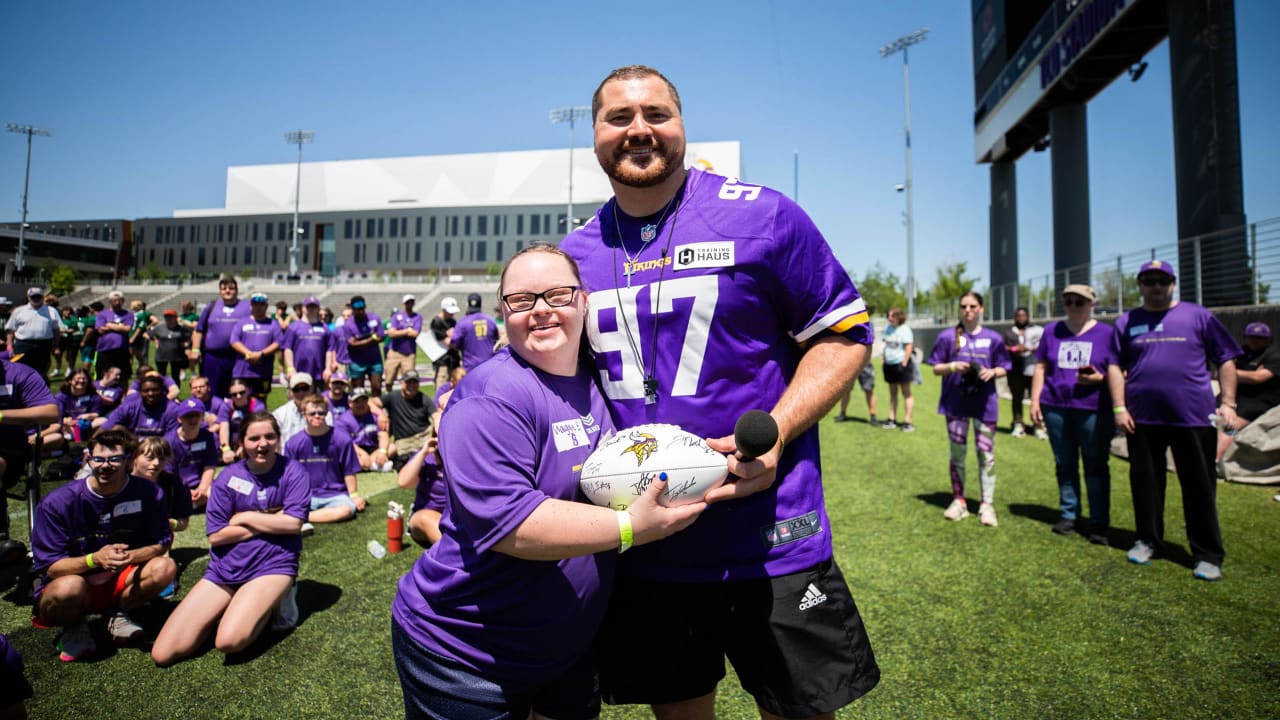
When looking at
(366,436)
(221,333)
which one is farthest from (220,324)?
(366,436)

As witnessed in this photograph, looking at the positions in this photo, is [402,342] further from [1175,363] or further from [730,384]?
[730,384]

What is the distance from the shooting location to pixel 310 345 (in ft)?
36.5

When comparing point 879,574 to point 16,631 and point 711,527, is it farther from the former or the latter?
point 16,631

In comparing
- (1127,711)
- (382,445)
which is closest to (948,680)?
(1127,711)

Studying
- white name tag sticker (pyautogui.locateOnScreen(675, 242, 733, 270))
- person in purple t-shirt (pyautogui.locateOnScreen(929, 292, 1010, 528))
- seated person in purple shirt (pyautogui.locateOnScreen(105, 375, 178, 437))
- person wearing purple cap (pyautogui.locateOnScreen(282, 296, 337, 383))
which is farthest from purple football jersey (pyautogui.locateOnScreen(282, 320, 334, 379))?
white name tag sticker (pyautogui.locateOnScreen(675, 242, 733, 270))

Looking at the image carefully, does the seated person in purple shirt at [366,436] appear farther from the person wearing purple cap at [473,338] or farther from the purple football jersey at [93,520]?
the purple football jersey at [93,520]

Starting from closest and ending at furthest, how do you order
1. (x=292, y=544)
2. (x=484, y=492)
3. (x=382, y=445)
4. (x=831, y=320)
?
(x=484, y=492)
(x=831, y=320)
(x=292, y=544)
(x=382, y=445)

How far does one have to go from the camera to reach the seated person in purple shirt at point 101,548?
4098 mm

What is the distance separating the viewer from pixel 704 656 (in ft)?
6.25

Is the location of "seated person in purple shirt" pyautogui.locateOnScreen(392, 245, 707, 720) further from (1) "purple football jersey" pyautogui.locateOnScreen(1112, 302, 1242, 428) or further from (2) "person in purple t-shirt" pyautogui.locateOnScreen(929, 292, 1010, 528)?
(2) "person in purple t-shirt" pyautogui.locateOnScreen(929, 292, 1010, 528)

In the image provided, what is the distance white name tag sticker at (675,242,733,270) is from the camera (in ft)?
5.91

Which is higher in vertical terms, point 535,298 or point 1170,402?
point 535,298

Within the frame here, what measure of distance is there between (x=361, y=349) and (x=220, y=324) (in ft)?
11.3

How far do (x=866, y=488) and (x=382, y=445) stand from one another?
6730 mm
